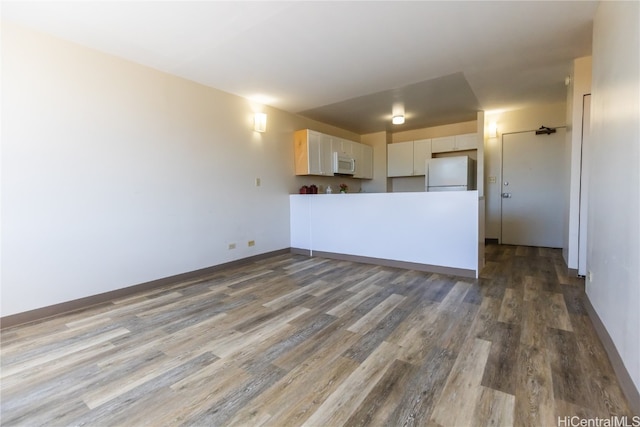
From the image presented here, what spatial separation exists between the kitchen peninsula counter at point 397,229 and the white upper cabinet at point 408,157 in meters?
2.55

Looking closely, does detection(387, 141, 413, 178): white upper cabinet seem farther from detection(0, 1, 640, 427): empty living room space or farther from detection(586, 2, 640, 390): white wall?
detection(586, 2, 640, 390): white wall

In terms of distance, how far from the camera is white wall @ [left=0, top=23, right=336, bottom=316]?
7.63ft

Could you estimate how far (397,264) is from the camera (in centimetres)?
387

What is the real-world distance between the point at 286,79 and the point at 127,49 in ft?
5.40

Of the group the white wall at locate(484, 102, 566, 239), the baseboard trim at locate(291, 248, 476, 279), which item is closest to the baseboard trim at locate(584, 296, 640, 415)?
the baseboard trim at locate(291, 248, 476, 279)

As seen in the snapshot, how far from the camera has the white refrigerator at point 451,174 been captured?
5.18 meters

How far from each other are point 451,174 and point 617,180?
150 inches

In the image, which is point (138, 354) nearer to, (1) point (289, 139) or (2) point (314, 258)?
(2) point (314, 258)

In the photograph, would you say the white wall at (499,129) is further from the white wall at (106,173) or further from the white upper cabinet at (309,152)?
the white wall at (106,173)

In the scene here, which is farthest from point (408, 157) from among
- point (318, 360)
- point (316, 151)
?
point (318, 360)

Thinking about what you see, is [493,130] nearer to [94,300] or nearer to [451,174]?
[451,174]

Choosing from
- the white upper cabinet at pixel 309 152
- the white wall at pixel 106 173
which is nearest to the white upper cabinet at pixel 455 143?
the white upper cabinet at pixel 309 152

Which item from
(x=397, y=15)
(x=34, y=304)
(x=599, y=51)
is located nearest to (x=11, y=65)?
(x=34, y=304)

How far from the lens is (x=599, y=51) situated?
7.19 ft
